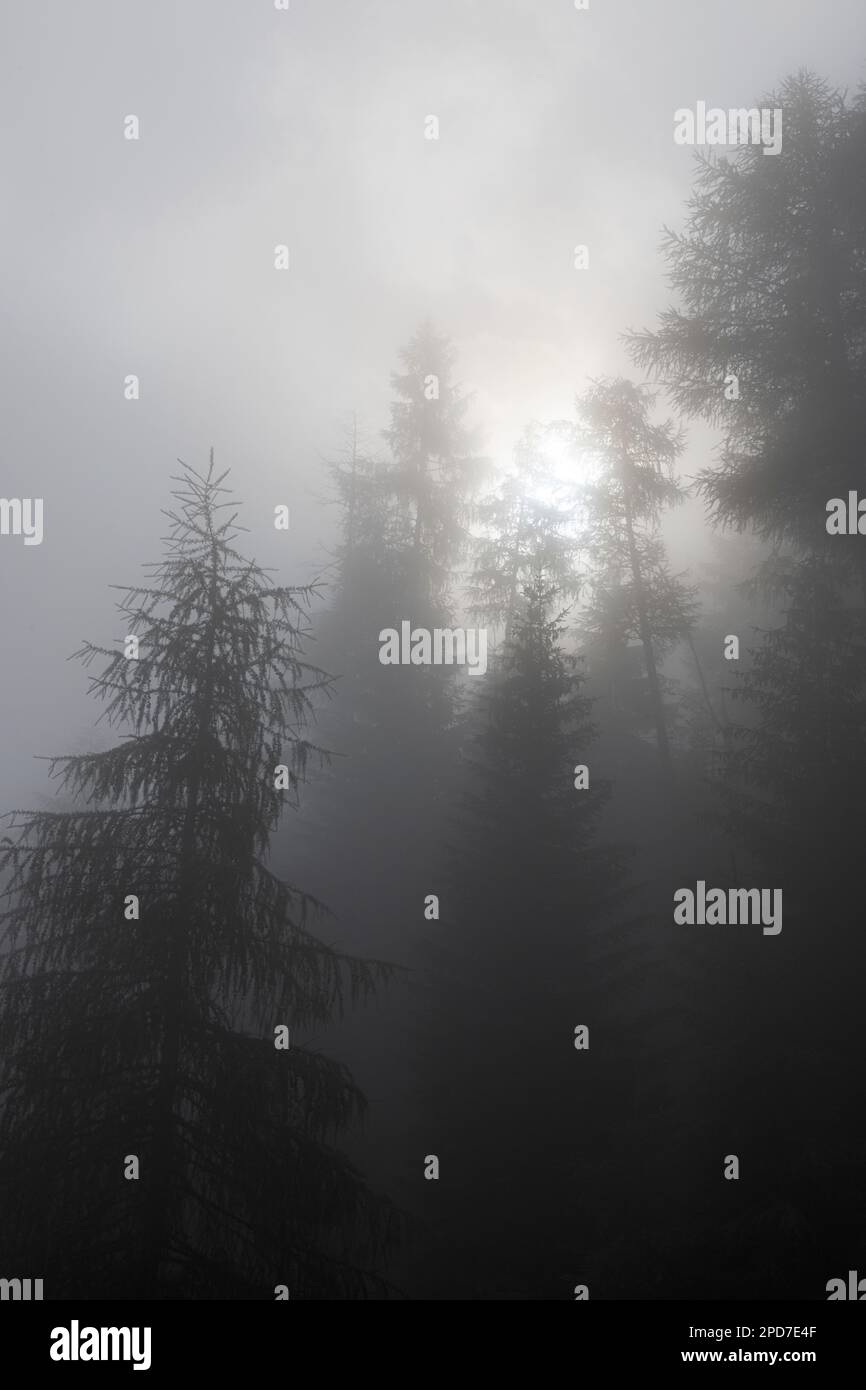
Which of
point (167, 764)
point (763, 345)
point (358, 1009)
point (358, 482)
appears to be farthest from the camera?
point (358, 482)

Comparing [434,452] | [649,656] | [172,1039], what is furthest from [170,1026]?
→ [434,452]

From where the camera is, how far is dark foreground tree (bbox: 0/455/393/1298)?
6.32 meters

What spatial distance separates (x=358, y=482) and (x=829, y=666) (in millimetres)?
18431

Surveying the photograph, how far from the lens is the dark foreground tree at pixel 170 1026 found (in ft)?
20.7

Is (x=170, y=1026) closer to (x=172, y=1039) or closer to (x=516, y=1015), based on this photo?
(x=172, y=1039)

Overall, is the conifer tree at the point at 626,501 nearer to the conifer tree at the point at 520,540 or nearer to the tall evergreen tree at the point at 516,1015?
the conifer tree at the point at 520,540

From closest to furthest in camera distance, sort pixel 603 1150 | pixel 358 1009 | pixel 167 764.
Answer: pixel 167 764 → pixel 603 1150 → pixel 358 1009

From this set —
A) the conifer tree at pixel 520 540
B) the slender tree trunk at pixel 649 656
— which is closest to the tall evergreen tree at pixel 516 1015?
the slender tree trunk at pixel 649 656

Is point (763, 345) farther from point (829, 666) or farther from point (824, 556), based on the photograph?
point (829, 666)

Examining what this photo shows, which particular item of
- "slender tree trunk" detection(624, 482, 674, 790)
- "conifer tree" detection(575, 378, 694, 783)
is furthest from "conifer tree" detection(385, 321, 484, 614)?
"slender tree trunk" detection(624, 482, 674, 790)

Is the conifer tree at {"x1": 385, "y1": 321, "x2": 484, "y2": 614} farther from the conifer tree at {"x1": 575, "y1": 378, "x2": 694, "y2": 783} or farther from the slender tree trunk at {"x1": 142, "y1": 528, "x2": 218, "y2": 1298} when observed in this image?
the slender tree trunk at {"x1": 142, "y1": 528, "x2": 218, "y2": 1298}
